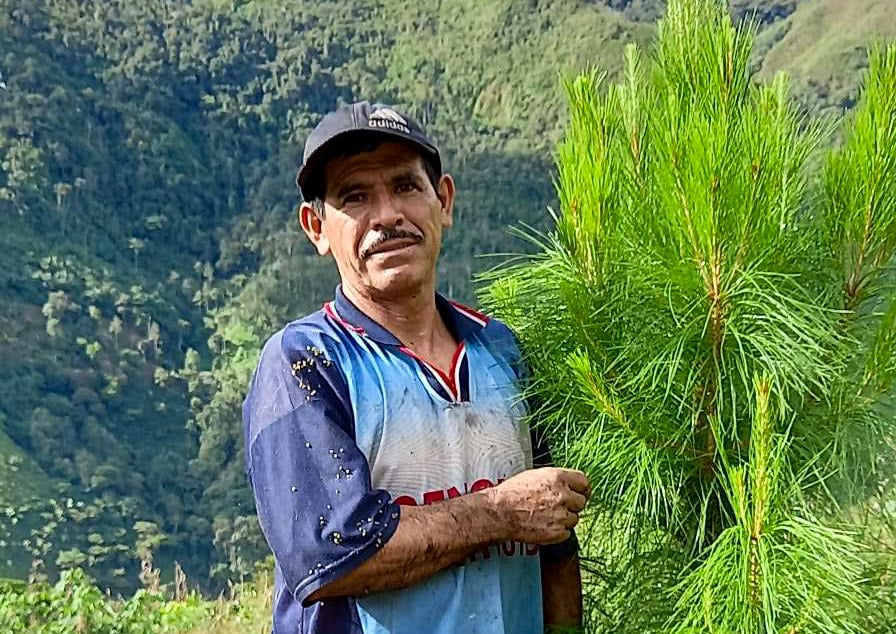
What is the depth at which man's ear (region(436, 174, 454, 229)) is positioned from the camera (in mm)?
1713

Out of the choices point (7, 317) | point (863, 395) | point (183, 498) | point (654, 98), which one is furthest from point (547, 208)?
point (7, 317)

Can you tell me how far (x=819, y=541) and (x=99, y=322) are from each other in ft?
128

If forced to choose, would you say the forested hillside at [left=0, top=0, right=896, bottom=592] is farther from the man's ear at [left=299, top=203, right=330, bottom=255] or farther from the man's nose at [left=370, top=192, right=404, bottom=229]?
the man's nose at [left=370, top=192, right=404, bottom=229]

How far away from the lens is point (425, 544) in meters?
1.44

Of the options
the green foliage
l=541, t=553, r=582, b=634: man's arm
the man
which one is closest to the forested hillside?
the green foliage

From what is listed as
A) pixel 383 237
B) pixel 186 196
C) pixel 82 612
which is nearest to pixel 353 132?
pixel 383 237

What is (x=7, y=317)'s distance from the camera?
3612 centimetres

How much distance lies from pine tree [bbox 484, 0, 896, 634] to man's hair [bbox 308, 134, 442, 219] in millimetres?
273

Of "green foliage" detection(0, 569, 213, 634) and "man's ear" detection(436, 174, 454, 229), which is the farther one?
"green foliage" detection(0, 569, 213, 634)

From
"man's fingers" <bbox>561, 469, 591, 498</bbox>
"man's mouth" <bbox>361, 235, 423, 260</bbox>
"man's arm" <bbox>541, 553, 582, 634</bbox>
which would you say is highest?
"man's mouth" <bbox>361, 235, 423, 260</bbox>

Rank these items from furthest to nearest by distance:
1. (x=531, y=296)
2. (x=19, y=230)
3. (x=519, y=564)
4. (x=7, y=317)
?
(x=19, y=230)
(x=7, y=317)
(x=531, y=296)
(x=519, y=564)

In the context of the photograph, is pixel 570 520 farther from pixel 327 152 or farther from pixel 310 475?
pixel 327 152

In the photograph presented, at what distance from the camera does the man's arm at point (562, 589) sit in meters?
1.71

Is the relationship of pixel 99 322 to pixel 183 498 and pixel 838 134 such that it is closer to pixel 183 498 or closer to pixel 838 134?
pixel 183 498
